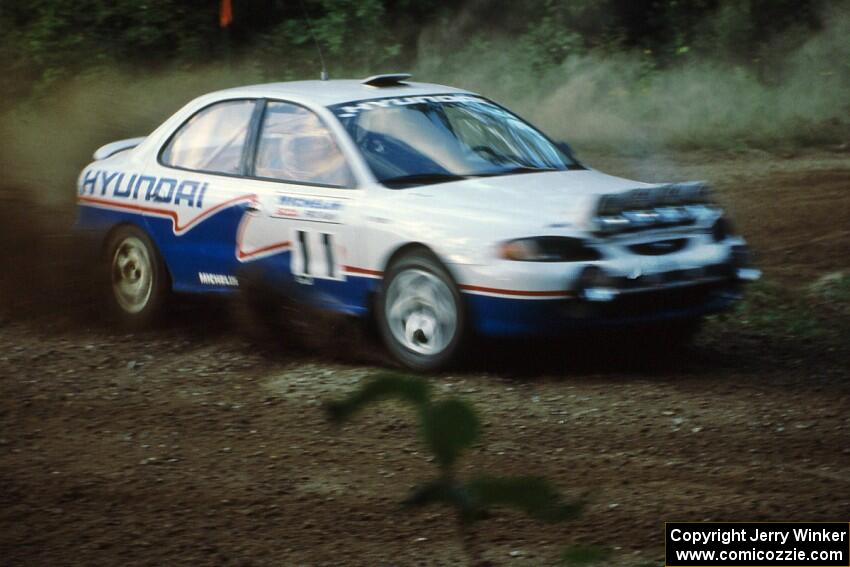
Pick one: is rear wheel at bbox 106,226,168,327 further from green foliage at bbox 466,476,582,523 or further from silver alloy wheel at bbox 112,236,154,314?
green foliage at bbox 466,476,582,523

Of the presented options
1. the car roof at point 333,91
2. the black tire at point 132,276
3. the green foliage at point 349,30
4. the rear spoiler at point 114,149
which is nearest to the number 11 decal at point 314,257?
the car roof at point 333,91

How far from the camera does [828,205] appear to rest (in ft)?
39.0

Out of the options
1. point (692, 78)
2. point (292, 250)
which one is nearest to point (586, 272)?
point (292, 250)

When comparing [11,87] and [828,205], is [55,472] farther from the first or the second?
[11,87]

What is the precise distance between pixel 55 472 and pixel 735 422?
9.64 feet

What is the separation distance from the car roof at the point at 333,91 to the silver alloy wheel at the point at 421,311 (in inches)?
53.1

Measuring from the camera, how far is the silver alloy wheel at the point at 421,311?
23.1 feet

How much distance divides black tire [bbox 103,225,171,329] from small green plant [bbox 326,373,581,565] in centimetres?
648

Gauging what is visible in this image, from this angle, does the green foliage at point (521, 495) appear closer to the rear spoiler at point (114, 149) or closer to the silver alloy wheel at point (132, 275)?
the silver alloy wheel at point (132, 275)

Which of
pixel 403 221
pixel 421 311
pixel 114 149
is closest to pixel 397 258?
pixel 403 221

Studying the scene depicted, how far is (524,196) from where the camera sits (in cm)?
715

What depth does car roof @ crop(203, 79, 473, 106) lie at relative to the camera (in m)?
8.08

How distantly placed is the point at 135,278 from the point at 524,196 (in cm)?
280

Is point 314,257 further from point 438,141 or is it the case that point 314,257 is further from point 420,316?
→ point 438,141
